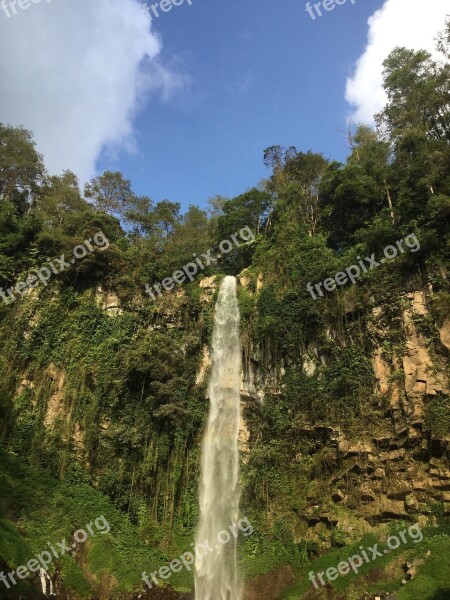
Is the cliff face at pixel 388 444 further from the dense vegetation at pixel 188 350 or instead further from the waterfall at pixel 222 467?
the waterfall at pixel 222 467

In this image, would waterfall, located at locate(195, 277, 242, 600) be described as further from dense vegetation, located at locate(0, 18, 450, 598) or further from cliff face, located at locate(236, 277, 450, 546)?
cliff face, located at locate(236, 277, 450, 546)

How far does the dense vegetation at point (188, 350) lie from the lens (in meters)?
15.9

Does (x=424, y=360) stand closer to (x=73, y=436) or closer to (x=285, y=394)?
(x=285, y=394)

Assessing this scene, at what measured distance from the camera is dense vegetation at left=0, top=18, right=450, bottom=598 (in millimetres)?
15930

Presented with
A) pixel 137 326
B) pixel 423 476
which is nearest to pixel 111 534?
pixel 137 326

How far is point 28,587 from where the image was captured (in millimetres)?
11328

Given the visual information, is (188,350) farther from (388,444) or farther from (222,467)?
(388,444)

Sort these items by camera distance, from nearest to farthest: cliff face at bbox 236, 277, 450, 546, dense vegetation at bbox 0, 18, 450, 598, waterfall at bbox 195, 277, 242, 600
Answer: cliff face at bbox 236, 277, 450, 546 → waterfall at bbox 195, 277, 242, 600 → dense vegetation at bbox 0, 18, 450, 598

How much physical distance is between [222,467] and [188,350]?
5.48m

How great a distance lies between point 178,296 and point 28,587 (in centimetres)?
1393

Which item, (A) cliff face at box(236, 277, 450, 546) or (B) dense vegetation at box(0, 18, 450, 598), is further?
(B) dense vegetation at box(0, 18, 450, 598)

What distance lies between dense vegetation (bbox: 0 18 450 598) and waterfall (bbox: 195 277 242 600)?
0.49m

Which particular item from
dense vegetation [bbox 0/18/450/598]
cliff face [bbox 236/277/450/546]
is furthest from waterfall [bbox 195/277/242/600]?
cliff face [bbox 236/277/450/546]

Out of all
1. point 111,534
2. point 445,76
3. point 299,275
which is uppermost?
point 445,76
